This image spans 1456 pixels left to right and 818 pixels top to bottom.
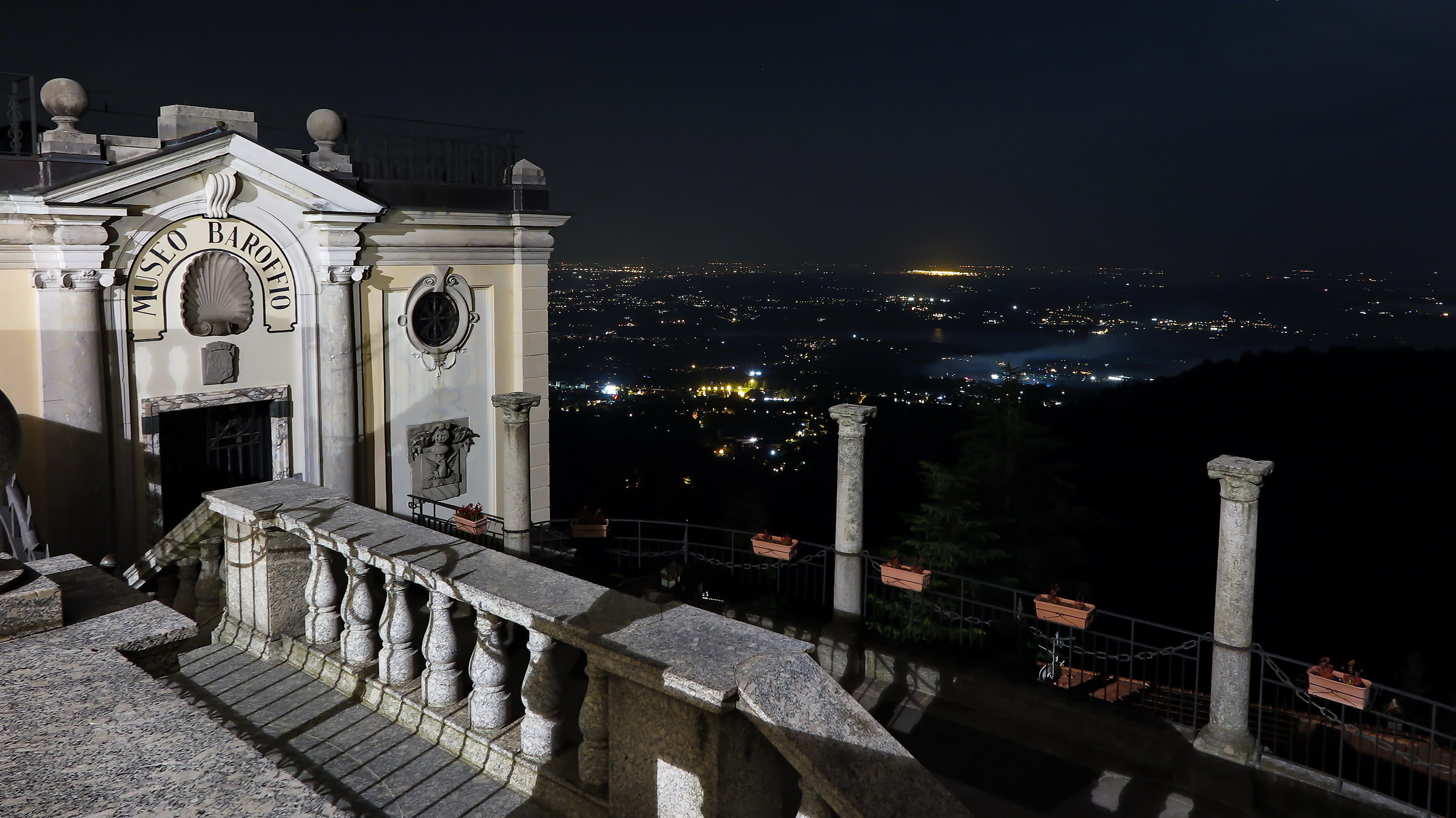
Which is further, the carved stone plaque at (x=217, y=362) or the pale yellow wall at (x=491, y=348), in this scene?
the pale yellow wall at (x=491, y=348)

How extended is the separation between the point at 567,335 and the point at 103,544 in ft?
171

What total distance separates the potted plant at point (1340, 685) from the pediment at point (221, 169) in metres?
12.6

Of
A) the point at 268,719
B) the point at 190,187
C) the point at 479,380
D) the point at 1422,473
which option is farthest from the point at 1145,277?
the point at 268,719

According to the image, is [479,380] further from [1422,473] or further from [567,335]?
[567,335]

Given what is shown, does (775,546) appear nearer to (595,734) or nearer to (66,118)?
(595,734)

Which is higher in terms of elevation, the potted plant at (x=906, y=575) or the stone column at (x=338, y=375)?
the stone column at (x=338, y=375)

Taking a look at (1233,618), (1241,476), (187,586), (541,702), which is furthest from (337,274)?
(1233,618)

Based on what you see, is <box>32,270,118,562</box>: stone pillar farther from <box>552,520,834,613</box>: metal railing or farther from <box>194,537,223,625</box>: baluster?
<box>194,537,223,625</box>: baluster

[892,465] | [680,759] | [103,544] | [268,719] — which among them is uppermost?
[680,759]

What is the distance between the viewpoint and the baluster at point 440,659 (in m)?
4.47

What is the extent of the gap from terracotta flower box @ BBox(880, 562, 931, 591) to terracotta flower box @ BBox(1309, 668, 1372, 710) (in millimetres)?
3559

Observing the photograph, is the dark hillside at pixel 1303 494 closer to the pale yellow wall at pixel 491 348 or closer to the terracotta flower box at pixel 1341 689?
the terracotta flower box at pixel 1341 689

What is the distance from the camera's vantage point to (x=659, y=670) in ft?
10.7

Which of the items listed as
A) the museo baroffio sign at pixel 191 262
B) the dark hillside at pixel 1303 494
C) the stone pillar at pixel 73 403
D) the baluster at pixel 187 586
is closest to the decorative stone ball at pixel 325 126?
the museo baroffio sign at pixel 191 262
